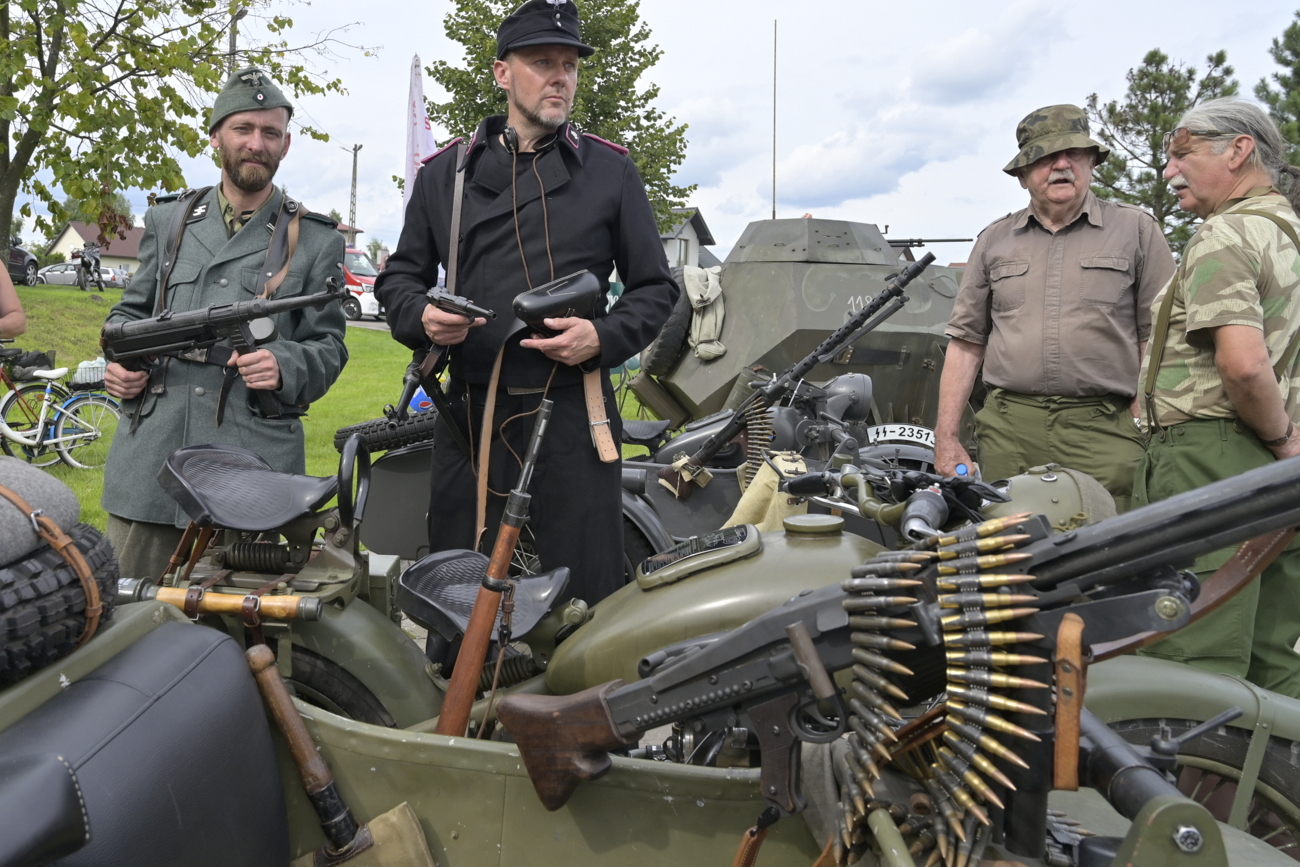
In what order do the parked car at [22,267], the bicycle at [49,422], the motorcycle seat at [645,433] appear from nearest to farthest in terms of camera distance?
the motorcycle seat at [645,433] < the bicycle at [49,422] < the parked car at [22,267]

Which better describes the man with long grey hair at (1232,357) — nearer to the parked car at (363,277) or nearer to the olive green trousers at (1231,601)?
the olive green trousers at (1231,601)

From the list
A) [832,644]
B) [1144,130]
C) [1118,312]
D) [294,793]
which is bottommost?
[294,793]

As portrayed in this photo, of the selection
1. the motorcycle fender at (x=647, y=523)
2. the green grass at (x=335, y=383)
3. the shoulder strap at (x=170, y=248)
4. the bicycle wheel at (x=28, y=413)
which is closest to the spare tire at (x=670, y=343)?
the green grass at (x=335, y=383)

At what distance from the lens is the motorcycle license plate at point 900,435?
5.99 meters

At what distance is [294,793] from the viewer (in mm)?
1768

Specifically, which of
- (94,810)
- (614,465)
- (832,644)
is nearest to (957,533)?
(832,644)

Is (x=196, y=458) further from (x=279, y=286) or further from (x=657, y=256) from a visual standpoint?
(x=657, y=256)

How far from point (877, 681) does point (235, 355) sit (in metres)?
2.23

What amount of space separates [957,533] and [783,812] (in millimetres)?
531

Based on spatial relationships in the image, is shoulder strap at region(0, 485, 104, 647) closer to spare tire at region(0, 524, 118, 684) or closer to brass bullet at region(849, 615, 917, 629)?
spare tire at region(0, 524, 118, 684)

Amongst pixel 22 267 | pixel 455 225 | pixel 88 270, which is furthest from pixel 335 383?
pixel 88 270

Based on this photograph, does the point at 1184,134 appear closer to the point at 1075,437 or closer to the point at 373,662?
the point at 1075,437

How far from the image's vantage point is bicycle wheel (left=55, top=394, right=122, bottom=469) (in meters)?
8.10

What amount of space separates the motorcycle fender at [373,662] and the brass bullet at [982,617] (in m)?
1.52
